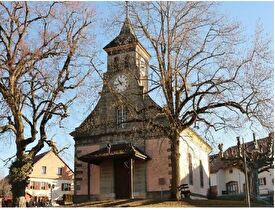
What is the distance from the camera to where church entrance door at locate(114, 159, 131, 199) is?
1107 inches

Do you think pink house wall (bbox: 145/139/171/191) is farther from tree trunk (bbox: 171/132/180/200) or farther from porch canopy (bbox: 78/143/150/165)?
tree trunk (bbox: 171/132/180/200)

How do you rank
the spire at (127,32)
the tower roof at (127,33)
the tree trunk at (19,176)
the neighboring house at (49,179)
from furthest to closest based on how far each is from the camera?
the neighboring house at (49,179), the tower roof at (127,33), the spire at (127,32), the tree trunk at (19,176)

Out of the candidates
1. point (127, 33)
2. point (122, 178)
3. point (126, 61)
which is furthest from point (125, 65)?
point (122, 178)

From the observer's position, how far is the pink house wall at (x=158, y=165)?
89.7 ft

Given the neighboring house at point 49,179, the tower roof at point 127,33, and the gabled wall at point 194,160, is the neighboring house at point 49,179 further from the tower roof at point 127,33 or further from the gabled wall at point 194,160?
the tower roof at point 127,33

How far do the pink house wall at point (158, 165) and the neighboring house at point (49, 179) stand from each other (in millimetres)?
31866

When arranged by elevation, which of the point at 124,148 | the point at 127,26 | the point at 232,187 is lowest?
the point at 232,187

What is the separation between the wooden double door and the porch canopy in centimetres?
100

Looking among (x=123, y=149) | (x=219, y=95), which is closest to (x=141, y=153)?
(x=123, y=149)

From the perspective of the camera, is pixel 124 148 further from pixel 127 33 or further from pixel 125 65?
pixel 127 33

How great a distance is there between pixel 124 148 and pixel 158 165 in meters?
2.66

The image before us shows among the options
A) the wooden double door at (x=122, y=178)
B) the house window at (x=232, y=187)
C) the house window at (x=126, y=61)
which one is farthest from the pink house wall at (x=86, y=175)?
the house window at (x=232, y=187)

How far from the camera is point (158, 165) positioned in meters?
27.8

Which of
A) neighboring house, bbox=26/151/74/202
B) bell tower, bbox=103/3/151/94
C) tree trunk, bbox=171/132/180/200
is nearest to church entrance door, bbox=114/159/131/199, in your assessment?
bell tower, bbox=103/3/151/94
